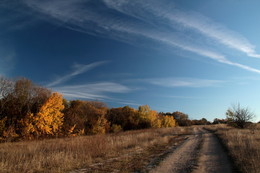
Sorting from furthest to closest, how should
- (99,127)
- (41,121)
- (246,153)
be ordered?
(99,127)
(41,121)
(246,153)

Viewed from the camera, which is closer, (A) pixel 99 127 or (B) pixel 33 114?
(B) pixel 33 114

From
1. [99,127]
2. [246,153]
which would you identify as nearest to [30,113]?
[99,127]

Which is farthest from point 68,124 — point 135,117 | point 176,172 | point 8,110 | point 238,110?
point 238,110

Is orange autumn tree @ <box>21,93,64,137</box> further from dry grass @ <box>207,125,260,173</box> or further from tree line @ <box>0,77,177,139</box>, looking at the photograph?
dry grass @ <box>207,125,260,173</box>

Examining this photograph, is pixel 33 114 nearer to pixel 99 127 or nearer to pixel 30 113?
pixel 30 113

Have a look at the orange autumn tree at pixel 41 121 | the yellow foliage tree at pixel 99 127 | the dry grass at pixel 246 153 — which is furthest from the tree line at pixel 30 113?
the dry grass at pixel 246 153

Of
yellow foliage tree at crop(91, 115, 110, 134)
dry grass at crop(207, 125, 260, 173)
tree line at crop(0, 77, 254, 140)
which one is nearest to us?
dry grass at crop(207, 125, 260, 173)

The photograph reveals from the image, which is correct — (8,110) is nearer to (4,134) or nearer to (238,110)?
(4,134)

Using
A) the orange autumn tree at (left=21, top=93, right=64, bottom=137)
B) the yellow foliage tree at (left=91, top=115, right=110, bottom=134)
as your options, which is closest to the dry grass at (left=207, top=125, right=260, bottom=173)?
the orange autumn tree at (left=21, top=93, right=64, bottom=137)

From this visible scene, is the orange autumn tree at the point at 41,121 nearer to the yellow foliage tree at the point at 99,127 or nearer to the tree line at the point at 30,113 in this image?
the tree line at the point at 30,113

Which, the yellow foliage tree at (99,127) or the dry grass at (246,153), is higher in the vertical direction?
the dry grass at (246,153)

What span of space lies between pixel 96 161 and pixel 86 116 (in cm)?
4183

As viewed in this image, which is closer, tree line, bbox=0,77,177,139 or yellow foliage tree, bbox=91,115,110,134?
tree line, bbox=0,77,177,139

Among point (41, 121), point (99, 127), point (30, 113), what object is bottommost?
point (99, 127)
